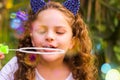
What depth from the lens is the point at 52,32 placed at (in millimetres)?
2035

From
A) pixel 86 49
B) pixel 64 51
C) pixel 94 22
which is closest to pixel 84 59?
pixel 86 49

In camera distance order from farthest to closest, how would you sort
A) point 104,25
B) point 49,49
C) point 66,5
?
point 104,25 → point 66,5 → point 49,49

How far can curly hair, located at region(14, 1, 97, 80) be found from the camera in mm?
2148

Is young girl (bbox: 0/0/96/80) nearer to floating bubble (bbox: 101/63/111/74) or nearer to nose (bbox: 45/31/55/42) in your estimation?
nose (bbox: 45/31/55/42)

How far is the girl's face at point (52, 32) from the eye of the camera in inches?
79.7

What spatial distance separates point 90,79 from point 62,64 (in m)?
0.15

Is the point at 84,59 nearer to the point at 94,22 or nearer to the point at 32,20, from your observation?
the point at 32,20

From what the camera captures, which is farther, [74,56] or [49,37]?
[74,56]

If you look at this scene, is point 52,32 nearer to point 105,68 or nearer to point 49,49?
point 49,49

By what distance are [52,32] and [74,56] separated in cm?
26

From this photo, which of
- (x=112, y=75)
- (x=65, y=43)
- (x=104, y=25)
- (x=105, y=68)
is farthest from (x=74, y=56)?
(x=104, y=25)

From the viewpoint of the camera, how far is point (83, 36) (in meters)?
2.26

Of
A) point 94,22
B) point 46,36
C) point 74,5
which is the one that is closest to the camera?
point 46,36

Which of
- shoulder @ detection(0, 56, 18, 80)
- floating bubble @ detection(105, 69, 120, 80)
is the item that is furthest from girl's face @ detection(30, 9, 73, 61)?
floating bubble @ detection(105, 69, 120, 80)
